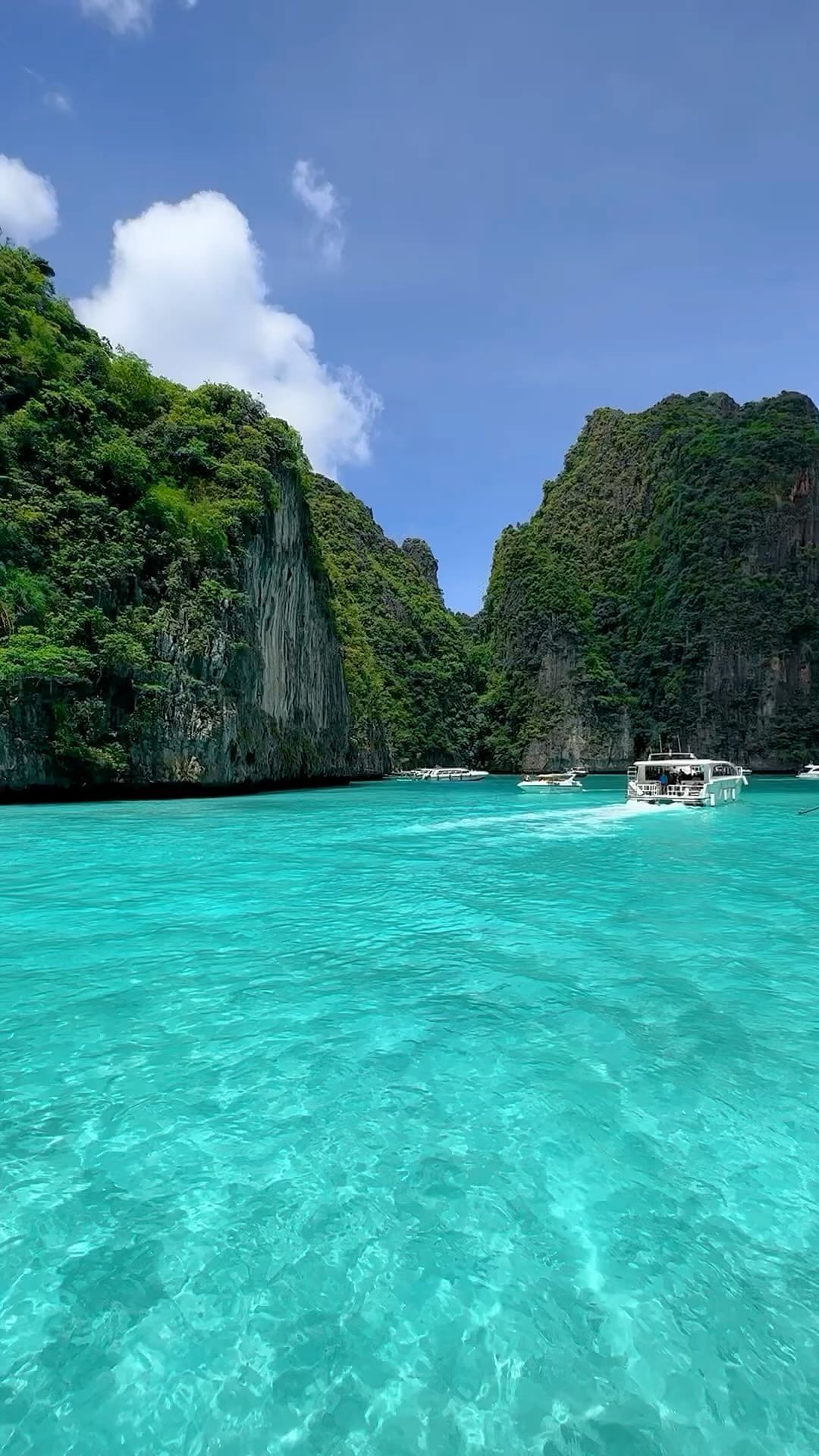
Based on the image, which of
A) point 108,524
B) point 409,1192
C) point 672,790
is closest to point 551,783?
point 672,790

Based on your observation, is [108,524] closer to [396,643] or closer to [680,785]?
[680,785]

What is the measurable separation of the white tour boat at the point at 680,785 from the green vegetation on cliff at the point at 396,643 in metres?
35.7

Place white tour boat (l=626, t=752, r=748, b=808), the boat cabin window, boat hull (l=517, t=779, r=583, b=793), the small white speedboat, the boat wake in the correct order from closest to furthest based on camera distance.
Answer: the boat wake
white tour boat (l=626, t=752, r=748, b=808)
the boat cabin window
boat hull (l=517, t=779, r=583, b=793)
the small white speedboat

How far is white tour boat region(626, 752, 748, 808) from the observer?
33750mm

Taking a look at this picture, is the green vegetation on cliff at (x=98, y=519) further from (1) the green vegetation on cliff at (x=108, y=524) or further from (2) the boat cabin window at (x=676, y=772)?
(2) the boat cabin window at (x=676, y=772)

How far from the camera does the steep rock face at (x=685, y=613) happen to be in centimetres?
8088

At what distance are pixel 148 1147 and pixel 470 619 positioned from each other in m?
118

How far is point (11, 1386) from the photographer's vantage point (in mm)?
2752

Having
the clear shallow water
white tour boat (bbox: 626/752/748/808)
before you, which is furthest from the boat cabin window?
the clear shallow water

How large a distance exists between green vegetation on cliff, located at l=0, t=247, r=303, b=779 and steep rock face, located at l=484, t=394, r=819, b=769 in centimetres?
5401

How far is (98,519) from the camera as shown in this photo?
35969 millimetres

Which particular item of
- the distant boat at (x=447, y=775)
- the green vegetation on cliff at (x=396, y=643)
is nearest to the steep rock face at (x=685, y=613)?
the green vegetation on cliff at (x=396, y=643)

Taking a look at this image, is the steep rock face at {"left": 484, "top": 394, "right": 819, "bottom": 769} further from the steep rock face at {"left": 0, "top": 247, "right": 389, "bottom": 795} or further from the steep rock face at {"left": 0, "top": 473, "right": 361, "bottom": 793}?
the steep rock face at {"left": 0, "top": 247, "right": 389, "bottom": 795}

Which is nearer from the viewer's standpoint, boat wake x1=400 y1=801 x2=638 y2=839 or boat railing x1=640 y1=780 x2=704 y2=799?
boat wake x1=400 y1=801 x2=638 y2=839
